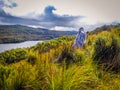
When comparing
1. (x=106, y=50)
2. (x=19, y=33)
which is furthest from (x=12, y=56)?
(x=106, y=50)

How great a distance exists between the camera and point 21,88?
2.71 m

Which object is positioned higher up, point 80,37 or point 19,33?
point 19,33

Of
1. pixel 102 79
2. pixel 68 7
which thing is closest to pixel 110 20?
pixel 68 7

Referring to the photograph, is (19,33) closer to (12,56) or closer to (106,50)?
(12,56)

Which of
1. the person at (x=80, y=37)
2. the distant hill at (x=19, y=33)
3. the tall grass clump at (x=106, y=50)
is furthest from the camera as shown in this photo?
the person at (x=80, y=37)

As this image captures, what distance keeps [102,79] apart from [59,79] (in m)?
0.94

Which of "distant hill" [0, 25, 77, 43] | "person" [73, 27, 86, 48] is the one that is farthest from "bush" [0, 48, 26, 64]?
"person" [73, 27, 86, 48]

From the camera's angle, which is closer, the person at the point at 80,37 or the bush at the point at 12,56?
the bush at the point at 12,56

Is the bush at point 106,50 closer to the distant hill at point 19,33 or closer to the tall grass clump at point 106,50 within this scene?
the tall grass clump at point 106,50

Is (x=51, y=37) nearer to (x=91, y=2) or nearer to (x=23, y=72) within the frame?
(x=91, y=2)

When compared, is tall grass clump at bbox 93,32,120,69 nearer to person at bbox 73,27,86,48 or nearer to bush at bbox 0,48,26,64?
bush at bbox 0,48,26,64

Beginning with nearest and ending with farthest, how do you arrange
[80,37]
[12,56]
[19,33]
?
[12,56] < [19,33] < [80,37]

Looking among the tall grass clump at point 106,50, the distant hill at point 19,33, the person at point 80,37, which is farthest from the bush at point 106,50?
the person at point 80,37

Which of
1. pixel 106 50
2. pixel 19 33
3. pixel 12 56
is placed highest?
pixel 19 33
